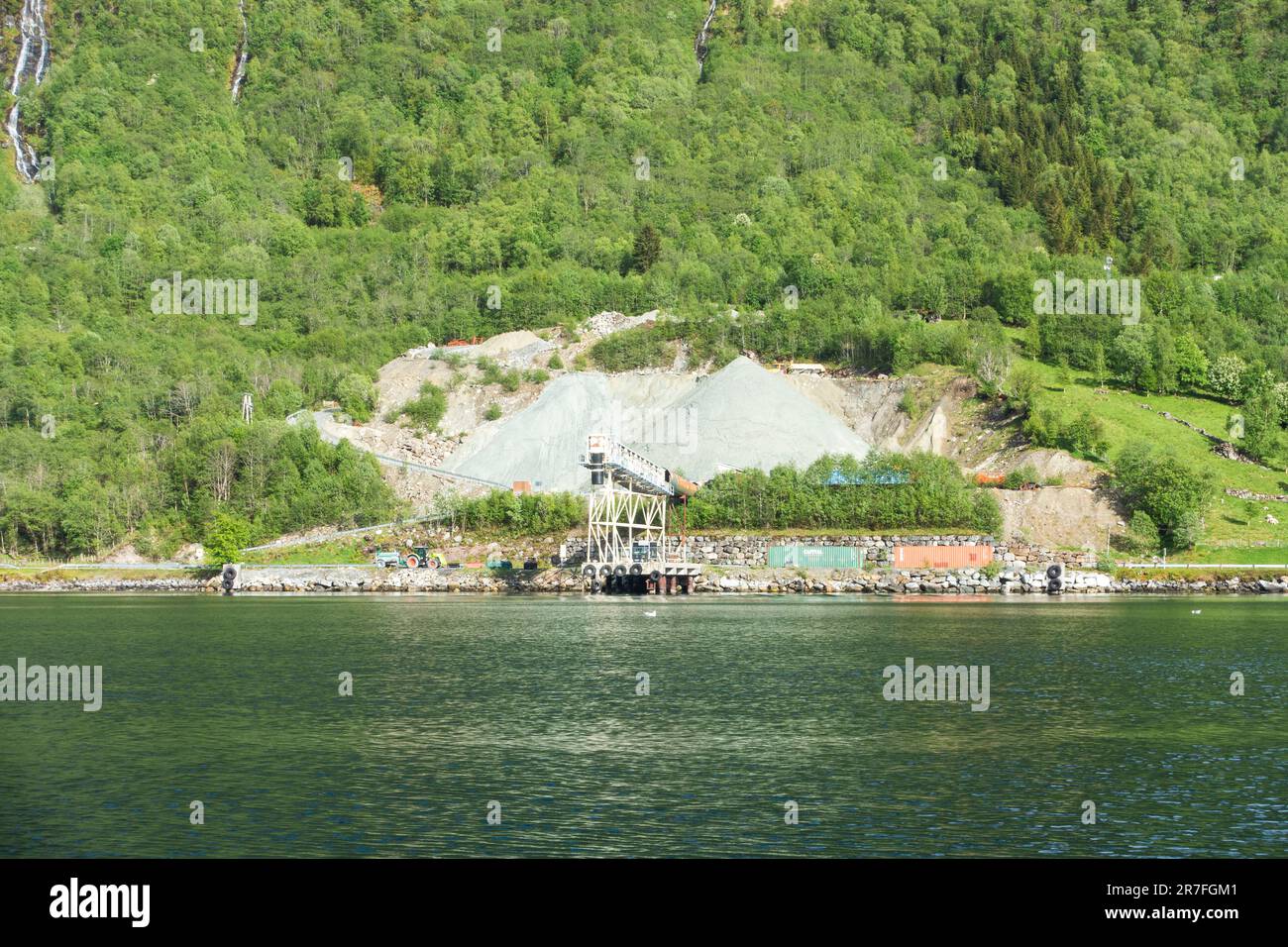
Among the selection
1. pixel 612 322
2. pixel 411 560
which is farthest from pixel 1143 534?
pixel 612 322

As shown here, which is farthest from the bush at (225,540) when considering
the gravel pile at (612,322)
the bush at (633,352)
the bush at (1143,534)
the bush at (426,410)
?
the bush at (1143,534)

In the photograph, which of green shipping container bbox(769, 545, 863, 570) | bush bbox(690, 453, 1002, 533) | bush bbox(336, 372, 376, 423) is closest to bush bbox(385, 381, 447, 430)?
bush bbox(336, 372, 376, 423)

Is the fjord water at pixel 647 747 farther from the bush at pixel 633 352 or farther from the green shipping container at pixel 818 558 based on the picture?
the bush at pixel 633 352

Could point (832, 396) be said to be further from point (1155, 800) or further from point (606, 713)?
point (1155, 800)

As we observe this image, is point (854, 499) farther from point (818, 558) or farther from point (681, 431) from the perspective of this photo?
point (681, 431)

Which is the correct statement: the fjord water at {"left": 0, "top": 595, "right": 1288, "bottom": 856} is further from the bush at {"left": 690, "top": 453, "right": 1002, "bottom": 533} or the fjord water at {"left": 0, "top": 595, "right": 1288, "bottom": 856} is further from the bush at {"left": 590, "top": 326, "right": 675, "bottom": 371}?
the bush at {"left": 590, "top": 326, "right": 675, "bottom": 371}

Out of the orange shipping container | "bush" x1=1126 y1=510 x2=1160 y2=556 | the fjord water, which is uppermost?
"bush" x1=1126 y1=510 x2=1160 y2=556
